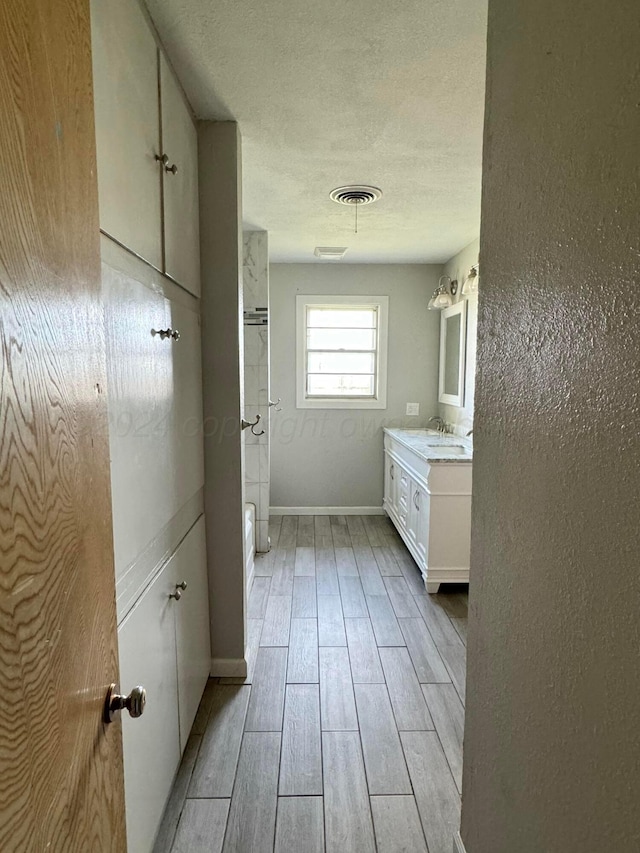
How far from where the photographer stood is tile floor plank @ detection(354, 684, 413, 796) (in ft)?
5.51

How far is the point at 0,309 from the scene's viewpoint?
0.48 metres

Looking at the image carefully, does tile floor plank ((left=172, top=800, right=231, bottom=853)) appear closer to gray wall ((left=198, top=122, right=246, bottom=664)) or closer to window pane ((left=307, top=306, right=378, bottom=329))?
gray wall ((left=198, top=122, right=246, bottom=664))

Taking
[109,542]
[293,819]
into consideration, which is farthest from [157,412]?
[293,819]

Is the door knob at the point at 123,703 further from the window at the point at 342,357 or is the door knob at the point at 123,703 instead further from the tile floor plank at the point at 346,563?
the window at the point at 342,357

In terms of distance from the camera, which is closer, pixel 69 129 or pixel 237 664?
pixel 69 129

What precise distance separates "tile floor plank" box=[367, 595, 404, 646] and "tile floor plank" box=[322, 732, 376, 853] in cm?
71

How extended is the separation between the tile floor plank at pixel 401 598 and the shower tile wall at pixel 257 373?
3.56 ft

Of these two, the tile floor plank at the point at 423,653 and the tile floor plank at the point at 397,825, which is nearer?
the tile floor plank at the point at 397,825

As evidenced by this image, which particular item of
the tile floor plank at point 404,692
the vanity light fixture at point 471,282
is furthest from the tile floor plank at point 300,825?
the vanity light fixture at point 471,282

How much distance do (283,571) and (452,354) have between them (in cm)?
232

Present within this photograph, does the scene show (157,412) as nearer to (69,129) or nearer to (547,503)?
(69,129)

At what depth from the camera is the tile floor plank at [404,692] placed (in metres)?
1.97

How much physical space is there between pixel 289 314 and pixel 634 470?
4.17m

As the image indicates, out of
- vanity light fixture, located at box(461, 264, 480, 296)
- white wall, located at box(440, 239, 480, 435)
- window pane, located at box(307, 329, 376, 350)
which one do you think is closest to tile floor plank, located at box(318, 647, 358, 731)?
white wall, located at box(440, 239, 480, 435)
